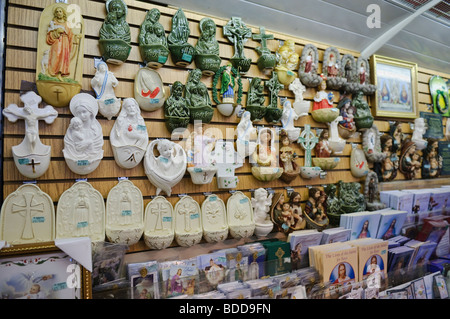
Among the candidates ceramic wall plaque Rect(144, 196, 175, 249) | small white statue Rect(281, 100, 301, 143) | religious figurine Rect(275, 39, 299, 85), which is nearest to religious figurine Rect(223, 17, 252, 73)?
religious figurine Rect(275, 39, 299, 85)

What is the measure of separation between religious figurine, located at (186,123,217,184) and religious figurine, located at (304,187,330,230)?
1.15 meters

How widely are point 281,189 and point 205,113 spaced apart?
116 centimetres

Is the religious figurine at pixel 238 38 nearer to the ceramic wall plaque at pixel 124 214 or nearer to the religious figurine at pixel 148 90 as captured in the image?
the religious figurine at pixel 148 90

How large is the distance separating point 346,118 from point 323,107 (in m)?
0.37

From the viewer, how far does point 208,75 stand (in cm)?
281

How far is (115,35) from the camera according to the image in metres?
2.31

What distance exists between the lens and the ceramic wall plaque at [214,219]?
2.57m

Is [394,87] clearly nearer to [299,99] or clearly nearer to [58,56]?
[299,99]

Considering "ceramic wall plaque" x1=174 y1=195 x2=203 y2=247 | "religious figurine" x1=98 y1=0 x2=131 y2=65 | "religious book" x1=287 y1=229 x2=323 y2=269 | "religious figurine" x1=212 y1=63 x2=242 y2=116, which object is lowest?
"religious book" x1=287 y1=229 x2=323 y2=269

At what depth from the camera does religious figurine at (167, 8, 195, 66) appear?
2.57 metres

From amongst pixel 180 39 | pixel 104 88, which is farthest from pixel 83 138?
pixel 180 39

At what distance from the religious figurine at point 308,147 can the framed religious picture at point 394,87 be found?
1212 mm

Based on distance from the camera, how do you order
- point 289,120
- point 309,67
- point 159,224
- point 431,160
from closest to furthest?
point 159,224 < point 289,120 < point 309,67 < point 431,160

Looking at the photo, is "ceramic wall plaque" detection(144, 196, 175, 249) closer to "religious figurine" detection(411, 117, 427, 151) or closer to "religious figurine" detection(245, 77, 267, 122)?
"religious figurine" detection(245, 77, 267, 122)
